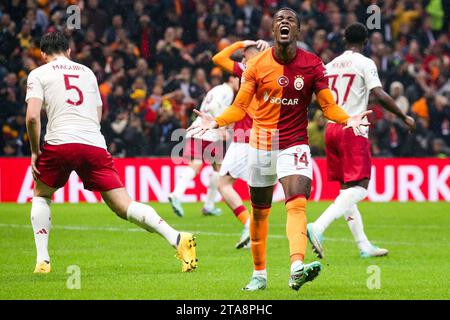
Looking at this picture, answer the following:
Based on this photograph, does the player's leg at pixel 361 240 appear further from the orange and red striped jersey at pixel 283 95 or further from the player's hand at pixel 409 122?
the orange and red striped jersey at pixel 283 95

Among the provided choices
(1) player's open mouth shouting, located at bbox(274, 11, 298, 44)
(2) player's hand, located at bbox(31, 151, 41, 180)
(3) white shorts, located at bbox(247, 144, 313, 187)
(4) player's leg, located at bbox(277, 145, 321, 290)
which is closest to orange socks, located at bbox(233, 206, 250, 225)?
(2) player's hand, located at bbox(31, 151, 41, 180)

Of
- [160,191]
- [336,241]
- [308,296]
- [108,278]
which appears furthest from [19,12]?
[308,296]

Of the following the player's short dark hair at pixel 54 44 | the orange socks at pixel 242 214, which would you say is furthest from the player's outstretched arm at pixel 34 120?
the orange socks at pixel 242 214

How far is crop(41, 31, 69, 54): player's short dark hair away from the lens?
10594mm

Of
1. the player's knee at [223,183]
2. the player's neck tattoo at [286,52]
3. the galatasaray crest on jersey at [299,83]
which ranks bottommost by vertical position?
the galatasaray crest on jersey at [299,83]

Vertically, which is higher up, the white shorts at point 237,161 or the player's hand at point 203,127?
the white shorts at point 237,161

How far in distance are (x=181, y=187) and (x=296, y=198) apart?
9.83m

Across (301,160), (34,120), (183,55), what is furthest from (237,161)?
(183,55)

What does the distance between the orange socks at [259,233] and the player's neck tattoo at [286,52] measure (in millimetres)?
1357

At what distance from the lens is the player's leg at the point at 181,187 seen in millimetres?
18469

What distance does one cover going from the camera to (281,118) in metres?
9.48
